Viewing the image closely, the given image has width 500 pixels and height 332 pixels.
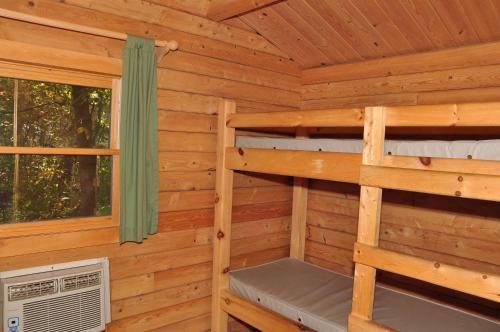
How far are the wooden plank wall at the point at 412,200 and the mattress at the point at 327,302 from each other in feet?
1.34

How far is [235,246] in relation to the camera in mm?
3332

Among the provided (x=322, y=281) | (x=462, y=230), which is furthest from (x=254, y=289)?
(x=462, y=230)

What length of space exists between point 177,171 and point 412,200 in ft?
5.79

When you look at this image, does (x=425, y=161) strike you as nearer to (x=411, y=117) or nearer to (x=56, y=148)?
(x=411, y=117)

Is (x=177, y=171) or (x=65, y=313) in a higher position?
(x=177, y=171)

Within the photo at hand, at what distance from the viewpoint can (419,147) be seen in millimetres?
1823

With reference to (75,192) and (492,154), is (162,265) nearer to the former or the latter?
(75,192)

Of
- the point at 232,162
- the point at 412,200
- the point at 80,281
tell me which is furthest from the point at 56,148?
the point at 412,200

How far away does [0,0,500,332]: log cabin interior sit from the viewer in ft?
6.46

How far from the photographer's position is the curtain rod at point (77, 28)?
2.08m

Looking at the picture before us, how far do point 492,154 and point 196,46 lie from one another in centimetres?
208

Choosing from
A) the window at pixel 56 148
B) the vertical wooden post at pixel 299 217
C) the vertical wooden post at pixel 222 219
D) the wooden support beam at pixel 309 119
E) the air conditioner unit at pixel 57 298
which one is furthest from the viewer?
the vertical wooden post at pixel 299 217

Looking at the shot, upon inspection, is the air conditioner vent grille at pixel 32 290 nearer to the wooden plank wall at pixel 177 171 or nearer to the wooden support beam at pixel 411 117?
the wooden plank wall at pixel 177 171

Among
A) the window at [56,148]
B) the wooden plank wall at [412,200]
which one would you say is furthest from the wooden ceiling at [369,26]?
the window at [56,148]
